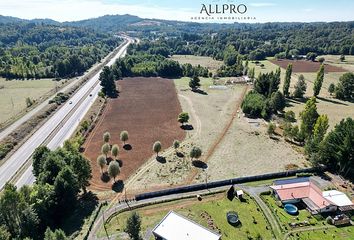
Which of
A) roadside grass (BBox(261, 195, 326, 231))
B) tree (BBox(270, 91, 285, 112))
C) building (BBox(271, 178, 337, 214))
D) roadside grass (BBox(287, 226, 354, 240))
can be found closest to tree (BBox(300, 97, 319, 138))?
building (BBox(271, 178, 337, 214))

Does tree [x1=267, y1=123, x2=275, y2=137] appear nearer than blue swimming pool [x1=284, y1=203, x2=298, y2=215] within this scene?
No

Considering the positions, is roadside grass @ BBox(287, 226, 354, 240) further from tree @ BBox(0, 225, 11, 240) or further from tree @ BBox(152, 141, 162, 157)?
tree @ BBox(0, 225, 11, 240)

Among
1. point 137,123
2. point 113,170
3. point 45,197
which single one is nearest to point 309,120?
point 113,170

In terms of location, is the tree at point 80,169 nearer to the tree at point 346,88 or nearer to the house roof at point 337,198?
the house roof at point 337,198

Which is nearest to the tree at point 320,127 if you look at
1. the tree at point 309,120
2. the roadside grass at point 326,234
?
the tree at point 309,120

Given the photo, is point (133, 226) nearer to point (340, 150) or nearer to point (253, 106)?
point (340, 150)
